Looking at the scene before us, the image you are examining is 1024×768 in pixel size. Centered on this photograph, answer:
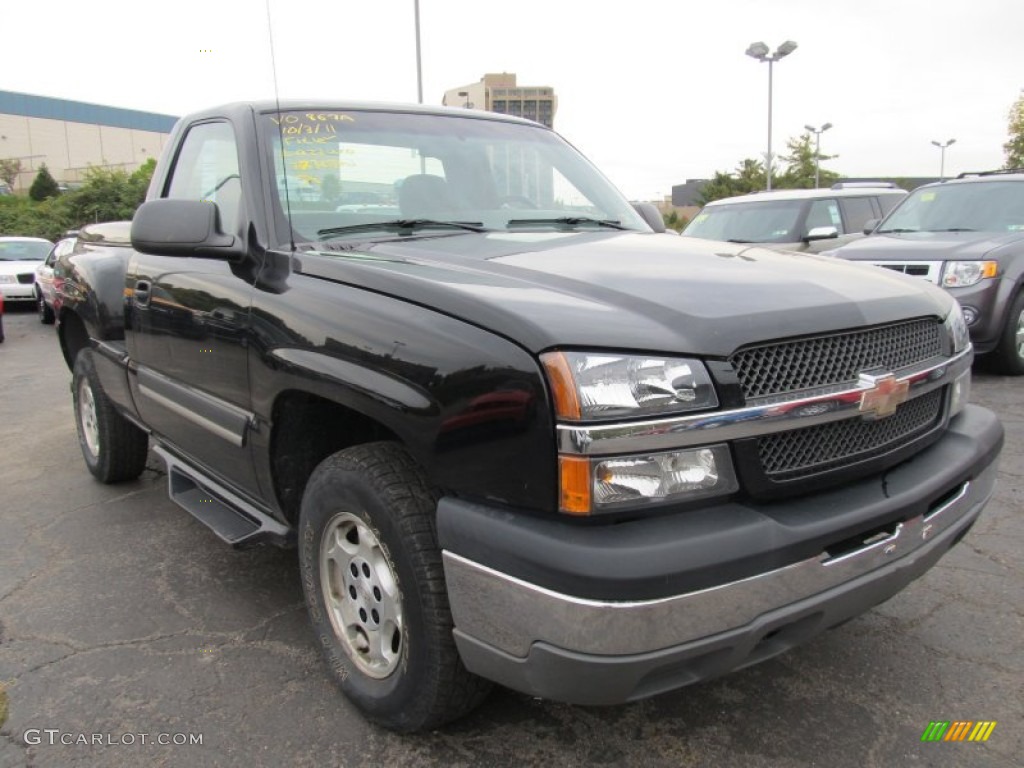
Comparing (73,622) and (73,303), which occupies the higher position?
(73,303)

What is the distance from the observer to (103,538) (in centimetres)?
396

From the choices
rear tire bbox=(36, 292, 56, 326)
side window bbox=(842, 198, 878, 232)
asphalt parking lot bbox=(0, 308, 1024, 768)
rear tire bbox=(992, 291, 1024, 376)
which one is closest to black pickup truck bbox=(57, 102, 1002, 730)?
asphalt parking lot bbox=(0, 308, 1024, 768)

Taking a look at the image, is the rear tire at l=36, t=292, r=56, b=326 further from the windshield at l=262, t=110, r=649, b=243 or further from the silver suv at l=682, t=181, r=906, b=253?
the windshield at l=262, t=110, r=649, b=243

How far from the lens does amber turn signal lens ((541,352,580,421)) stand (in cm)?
171

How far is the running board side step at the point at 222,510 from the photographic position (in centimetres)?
280

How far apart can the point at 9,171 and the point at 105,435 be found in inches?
2704

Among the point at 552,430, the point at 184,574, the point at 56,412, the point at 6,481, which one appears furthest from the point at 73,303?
the point at 552,430

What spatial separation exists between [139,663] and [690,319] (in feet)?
7.31

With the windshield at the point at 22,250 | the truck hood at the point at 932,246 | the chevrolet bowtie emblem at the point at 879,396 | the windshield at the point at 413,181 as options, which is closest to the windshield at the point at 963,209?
the truck hood at the point at 932,246

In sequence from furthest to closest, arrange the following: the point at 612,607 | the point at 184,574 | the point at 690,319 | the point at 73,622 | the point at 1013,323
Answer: the point at 1013,323, the point at 184,574, the point at 73,622, the point at 690,319, the point at 612,607

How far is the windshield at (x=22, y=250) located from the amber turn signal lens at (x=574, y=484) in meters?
19.0

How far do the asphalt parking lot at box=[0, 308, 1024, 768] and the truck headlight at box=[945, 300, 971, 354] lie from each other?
1025mm

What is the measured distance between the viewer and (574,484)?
1709 millimetres

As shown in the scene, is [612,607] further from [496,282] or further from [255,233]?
[255,233]
